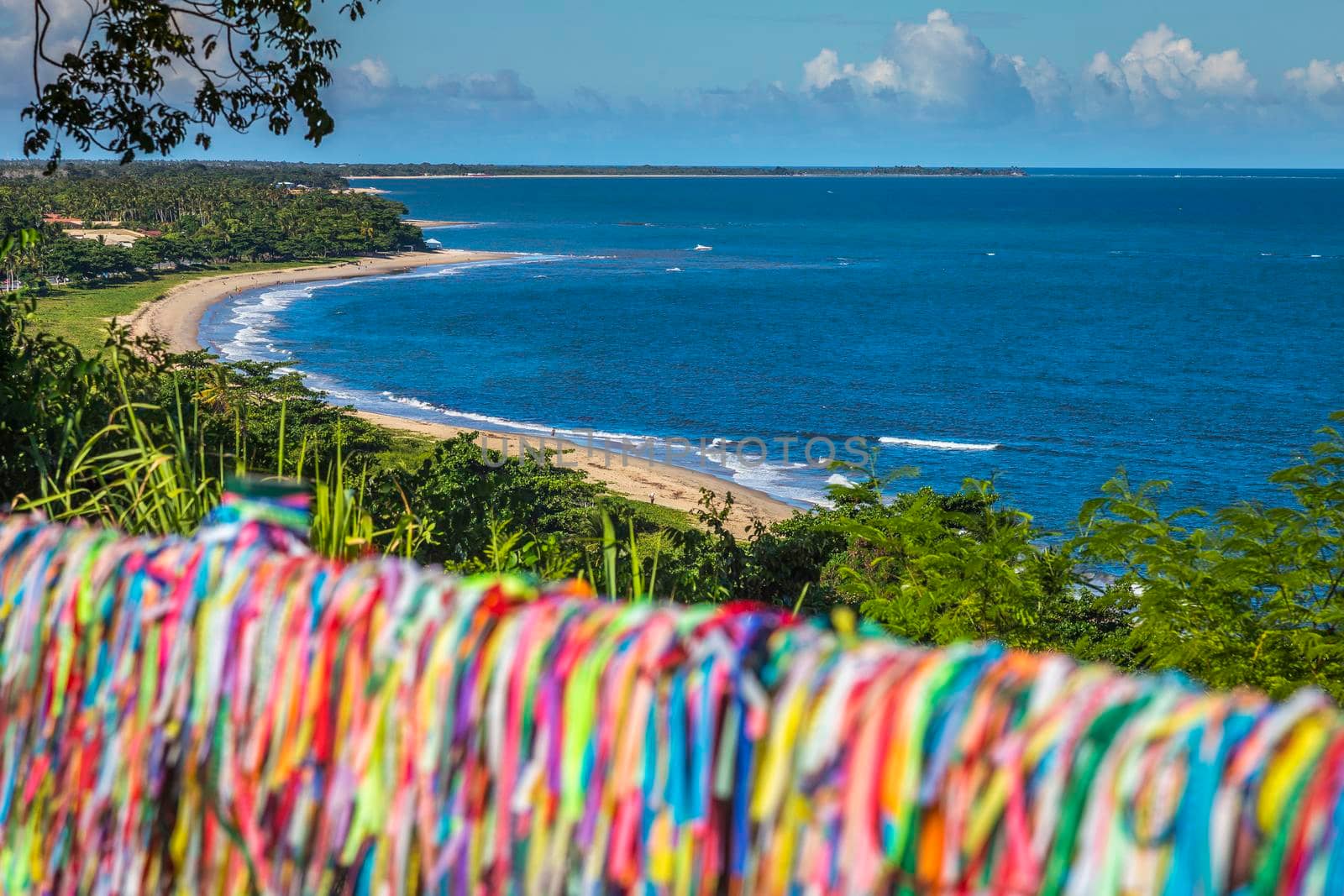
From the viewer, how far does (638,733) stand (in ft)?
4.86

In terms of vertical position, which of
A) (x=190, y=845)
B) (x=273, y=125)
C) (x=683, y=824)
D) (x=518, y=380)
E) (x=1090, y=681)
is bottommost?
(x=518, y=380)

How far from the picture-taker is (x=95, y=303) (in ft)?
266

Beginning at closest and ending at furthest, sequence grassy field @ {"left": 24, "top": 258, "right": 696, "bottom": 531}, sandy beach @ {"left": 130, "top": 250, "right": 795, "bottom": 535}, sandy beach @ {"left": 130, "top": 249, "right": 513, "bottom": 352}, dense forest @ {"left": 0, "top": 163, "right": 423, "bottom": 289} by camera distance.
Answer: grassy field @ {"left": 24, "top": 258, "right": 696, "bottom": 531}, sandy beach @ {"left": 130, "top": 250, "right": 795, "bottom": 535}, sandy beach @ {"left": 130, "top": 249, "right": 513, "bottom": 352}, dense forest @ {"left": 0, "top": 163, "right": 423, "bottom": 289}

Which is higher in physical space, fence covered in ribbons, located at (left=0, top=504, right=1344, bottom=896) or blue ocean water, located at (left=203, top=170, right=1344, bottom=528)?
fence covered in ribbons, located at (left=0, top=504, right=1344, bottom=896)

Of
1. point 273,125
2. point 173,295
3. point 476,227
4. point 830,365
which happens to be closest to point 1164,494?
point 830,365

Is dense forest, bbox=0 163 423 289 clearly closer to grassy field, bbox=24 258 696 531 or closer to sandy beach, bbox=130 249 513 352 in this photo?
grassy field, bbox=24 258 696 531

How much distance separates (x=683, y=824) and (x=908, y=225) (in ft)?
646

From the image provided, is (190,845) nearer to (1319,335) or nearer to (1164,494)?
(1164,494)

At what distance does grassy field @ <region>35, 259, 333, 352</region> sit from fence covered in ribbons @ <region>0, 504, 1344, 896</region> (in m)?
60.6

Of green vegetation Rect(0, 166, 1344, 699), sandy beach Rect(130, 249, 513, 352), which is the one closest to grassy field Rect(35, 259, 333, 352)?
sandy beach Rect(130, 249, 513, 352)

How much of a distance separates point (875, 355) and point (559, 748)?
74.6 meters

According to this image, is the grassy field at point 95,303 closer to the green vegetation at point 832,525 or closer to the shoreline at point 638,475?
the shoreline at point 638,475

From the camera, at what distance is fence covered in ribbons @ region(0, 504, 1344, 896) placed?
4.08 feet

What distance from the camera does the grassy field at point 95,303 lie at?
65.5 metres
